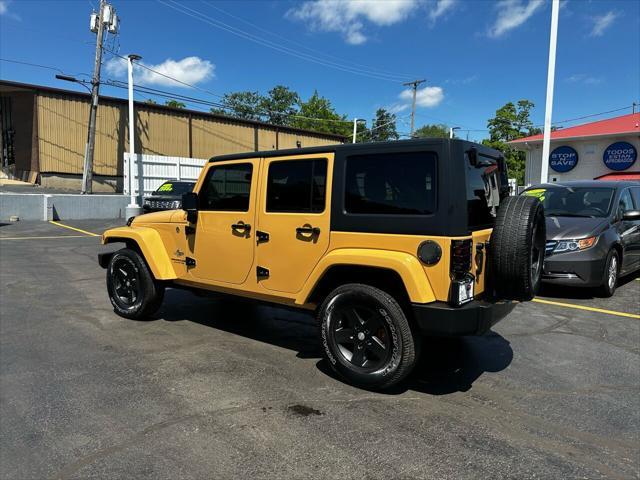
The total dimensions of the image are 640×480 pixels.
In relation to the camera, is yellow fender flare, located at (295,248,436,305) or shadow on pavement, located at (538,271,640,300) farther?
shadow on pavement, located at (538,271,640,300)

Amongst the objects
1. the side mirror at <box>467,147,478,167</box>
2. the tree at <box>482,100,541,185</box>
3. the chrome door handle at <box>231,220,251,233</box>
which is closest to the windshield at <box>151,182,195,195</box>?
the chrome door handle at <box>231,220,251,233</box>

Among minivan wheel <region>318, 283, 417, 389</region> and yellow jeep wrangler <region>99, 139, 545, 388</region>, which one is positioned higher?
yellow jeep wrangler <region>99, 139, 545, 388</region>

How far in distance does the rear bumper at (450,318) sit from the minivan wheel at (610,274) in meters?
4.60

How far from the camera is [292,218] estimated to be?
4.25m

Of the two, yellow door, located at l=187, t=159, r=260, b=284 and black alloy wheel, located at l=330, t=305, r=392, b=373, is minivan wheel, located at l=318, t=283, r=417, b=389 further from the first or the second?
yellow door, located at l=187, t=159, r=260, b=284

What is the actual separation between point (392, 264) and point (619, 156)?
811 inches

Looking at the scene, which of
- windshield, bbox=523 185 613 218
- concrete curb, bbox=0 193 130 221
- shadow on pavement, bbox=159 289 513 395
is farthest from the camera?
concrete curb, bbox=0 193 130 221

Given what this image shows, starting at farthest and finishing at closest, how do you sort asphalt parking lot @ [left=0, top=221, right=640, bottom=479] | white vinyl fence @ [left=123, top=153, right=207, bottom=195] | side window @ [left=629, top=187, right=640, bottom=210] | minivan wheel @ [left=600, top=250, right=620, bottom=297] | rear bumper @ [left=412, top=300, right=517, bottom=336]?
white vinyl fence @ [left=123, top=153, right=207, bottom=195] → side window @ [left=629, top=187, right=640, bottom=210] → minivan wheel @ [left=600, top=250, right=620, bottom=297] → rear bumper @ [left=412, top=300, right=517, bottom=336] → asphalt parking lot @ [left=0, top=221, right=640, bottom=479]

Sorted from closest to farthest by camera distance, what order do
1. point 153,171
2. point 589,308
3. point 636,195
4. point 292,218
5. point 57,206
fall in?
1. point 292,218
2. point 589,308
3. point 636,195
4. point 57,206
5. point 153,171

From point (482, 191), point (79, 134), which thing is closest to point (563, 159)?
point (482, 191)

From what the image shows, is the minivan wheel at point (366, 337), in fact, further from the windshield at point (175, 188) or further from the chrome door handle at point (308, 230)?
the windshield at point (175, 188)

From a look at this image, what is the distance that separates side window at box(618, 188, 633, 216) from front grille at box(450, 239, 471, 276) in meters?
5.52

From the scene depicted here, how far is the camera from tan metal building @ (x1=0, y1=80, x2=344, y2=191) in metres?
27.3

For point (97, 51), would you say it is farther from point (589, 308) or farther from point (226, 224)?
point (589, 308)
